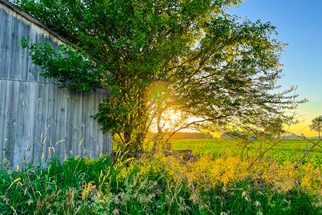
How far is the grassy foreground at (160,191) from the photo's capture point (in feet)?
15.3

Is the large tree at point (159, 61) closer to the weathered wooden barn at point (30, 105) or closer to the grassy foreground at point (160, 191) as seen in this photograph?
the weathered wooden barn at point (30, 105)

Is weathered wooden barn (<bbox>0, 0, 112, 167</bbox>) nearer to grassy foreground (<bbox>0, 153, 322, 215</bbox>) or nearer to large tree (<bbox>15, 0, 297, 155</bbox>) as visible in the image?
large tree (<bbox>15, 0, 297, 155</bbox>)

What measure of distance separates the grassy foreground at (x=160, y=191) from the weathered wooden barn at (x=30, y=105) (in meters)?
5.19

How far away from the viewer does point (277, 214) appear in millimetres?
4973

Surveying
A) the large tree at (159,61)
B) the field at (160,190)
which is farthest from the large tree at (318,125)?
the large tree at (159,61)

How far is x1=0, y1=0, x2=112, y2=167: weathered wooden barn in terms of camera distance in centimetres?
1134

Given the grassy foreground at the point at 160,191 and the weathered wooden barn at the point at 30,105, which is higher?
the weathered wooden barn at the point at 30,105

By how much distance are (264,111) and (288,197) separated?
10.3 meters

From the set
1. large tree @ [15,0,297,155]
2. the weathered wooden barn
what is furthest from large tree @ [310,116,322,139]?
the weathered wooden barn

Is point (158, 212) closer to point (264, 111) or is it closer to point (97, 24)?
point (97, 24)

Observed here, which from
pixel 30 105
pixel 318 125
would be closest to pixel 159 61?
pixel 30 105

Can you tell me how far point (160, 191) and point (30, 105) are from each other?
7.54 metres

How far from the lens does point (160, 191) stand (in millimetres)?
5375

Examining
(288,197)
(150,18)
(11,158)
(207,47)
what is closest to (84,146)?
(11,158)
